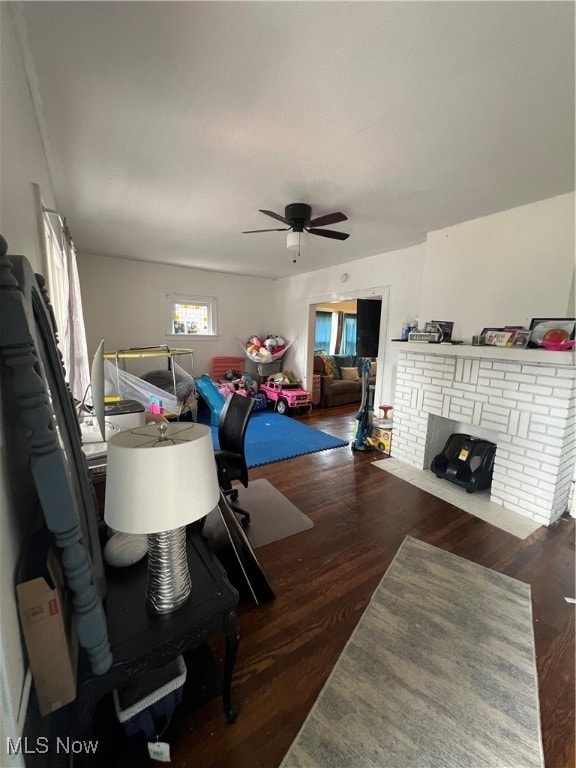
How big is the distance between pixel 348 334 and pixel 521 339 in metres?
5.40

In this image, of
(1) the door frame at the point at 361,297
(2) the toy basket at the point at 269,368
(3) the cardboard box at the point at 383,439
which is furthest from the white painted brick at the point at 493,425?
(2) the toy basket at the point at 269,368

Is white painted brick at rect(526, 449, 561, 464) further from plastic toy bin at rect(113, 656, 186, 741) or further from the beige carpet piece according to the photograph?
plastic toy bin at rect(113, 656, 186, 741)

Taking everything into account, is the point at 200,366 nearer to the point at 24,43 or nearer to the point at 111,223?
the point at 111,223

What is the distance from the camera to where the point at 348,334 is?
25.2 ft

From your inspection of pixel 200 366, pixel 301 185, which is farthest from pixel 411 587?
pixel 200 366

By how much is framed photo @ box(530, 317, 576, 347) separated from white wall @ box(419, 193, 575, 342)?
8 cm

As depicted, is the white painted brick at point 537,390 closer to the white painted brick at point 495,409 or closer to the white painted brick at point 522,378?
the white painted brick at point 522,378

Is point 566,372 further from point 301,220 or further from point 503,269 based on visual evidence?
point 301,220

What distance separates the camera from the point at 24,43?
1133 mm

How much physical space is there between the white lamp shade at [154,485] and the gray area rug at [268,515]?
141 cm

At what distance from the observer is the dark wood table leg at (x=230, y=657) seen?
1.01m

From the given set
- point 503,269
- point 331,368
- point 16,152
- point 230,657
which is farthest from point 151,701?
point 331,368

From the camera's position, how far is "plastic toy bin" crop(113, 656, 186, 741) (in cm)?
94

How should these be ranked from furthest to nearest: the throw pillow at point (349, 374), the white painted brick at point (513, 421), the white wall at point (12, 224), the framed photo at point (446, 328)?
the throw pillow at point (349, 374) < the framed photo at point (446, 328) < the white painted brick at point (513, 421) < the white wall at point (12, 224)
